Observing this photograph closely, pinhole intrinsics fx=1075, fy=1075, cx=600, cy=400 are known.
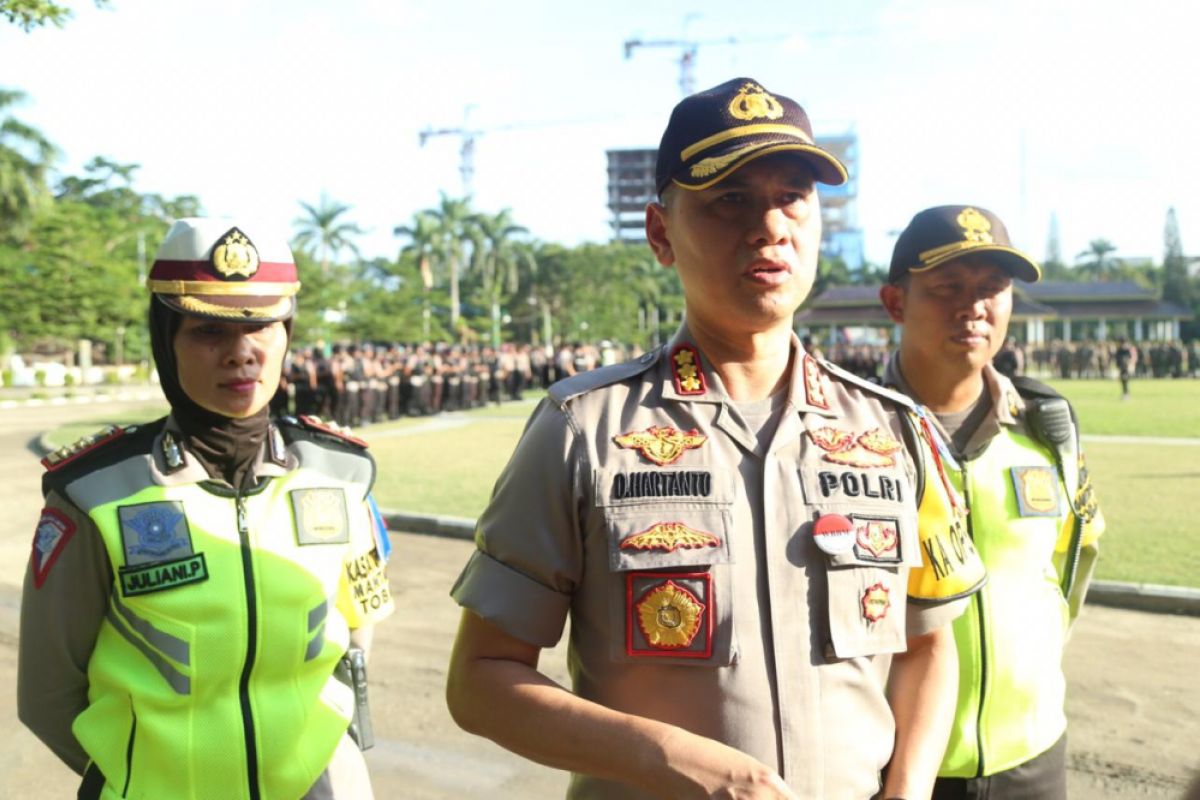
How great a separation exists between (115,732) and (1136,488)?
11.2 m

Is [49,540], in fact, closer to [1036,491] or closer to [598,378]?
[598,378]

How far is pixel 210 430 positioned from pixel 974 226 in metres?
1.94

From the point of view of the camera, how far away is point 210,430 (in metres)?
2.27

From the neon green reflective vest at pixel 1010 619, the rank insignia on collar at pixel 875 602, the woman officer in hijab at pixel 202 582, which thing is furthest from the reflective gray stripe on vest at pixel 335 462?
the neon green reflective vest at pixel 1010 619

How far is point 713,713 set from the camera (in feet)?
4.84

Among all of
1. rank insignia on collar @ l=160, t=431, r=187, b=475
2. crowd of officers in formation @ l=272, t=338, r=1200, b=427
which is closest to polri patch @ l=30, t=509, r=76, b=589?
rank insignia on collar @ l=160, t=431, r=187, b=475

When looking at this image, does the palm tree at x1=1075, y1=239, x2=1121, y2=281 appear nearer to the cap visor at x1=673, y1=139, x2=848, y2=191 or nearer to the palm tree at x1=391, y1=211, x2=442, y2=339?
the palm tree at x1=391, y1=211, x2=442, y2=339

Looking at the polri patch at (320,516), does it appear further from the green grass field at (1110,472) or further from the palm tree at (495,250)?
the palm tree at (495,250)

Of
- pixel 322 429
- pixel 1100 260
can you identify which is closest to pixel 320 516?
pixel 322 429

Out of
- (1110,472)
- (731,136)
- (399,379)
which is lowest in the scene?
(1110,472)

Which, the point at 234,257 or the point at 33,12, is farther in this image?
the point at 33,12

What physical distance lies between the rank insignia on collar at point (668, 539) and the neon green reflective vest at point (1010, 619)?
3.91 feet

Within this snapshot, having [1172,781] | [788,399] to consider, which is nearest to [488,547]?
[788,399]

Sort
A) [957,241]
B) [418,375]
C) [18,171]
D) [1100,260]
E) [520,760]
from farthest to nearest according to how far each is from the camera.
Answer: [1100,260]
[18,171]
[418,375]
[520,760]
[957,241]
